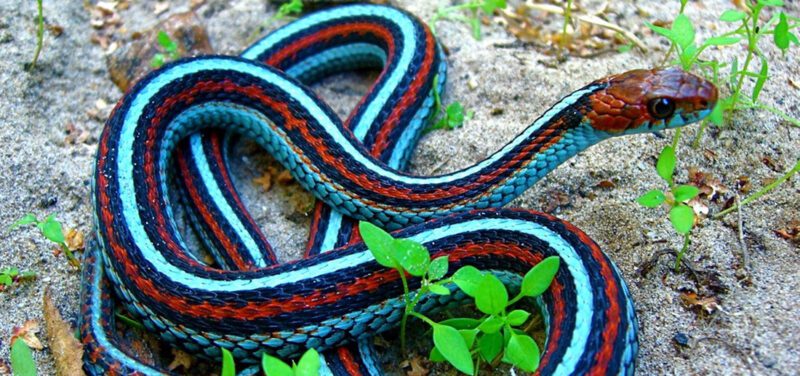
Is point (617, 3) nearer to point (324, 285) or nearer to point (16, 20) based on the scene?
point (324, 285)

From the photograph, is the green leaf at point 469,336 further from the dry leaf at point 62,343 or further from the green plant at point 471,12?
the green plant at point 471,12

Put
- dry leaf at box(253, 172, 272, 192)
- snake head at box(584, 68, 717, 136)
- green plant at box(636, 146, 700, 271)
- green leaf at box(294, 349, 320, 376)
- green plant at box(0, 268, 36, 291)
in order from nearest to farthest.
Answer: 1. green leaf at box(294, 349, 320, 376)
2. green plant at box(636, 146, 700, 271)
3. snake head at box(584, 68, 717, 136)
4. green plant at box(0, 268, 36, 291)
5. dry leaf at box(253, 172, 272, 192)

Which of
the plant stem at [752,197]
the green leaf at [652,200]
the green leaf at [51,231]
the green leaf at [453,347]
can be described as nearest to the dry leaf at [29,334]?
the green leaf at [51,231]

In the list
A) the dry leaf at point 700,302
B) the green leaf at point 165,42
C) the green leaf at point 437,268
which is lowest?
the dry leaf at point 700,302

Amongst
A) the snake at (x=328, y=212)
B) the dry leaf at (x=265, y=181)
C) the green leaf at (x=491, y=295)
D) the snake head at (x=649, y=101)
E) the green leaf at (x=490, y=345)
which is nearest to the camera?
the green leaf at (x=491, y=295)

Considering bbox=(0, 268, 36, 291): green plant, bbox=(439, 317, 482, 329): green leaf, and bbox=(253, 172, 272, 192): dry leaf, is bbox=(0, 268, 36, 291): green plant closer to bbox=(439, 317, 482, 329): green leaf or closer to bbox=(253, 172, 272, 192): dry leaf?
bbox=(253, 172, 272, 192): dry leaf

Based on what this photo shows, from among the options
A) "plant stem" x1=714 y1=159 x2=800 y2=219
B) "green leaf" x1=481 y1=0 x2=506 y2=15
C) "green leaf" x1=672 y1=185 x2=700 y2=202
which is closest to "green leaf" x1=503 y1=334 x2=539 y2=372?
"green leaf" x1=672 y1=185 x2=700 y2=202

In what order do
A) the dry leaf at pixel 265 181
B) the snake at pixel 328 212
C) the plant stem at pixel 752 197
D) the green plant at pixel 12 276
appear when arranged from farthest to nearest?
the dry leaf at pixel 265 181 → the green plant at pixel 12 276 → the plant stem at pixel 752 197 → the snake at pixel 328 212
